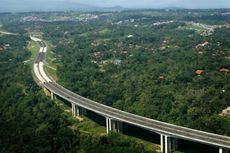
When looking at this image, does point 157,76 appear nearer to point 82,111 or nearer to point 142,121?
point 82,111

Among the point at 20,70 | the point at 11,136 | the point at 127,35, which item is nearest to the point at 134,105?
the point at 11,136

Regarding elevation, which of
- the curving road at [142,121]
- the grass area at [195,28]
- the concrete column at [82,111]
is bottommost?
the concrete column at [82,111]

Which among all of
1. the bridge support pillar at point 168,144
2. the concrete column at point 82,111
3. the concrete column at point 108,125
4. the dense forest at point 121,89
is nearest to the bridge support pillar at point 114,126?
the concrete column at point 108,125

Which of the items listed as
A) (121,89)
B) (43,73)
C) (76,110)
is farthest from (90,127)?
(43,73)

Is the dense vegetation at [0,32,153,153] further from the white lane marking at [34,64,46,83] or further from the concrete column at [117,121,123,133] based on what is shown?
the concrete column at [117,121,123,133]

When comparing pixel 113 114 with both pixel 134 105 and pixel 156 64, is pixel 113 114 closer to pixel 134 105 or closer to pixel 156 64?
pixel 134 105

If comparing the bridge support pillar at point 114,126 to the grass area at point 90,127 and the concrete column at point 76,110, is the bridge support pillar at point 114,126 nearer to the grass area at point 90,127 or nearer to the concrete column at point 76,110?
the grass area at point 90,127

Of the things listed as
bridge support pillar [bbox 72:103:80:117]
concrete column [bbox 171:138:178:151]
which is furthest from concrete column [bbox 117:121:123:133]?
bridge support pillar [bbox 72:103:80:117]
